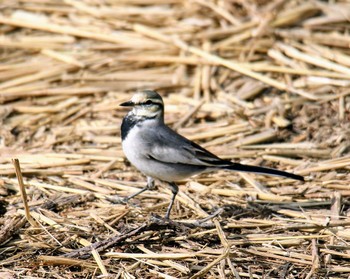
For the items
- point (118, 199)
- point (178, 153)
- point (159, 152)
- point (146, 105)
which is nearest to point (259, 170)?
point (178, 153)

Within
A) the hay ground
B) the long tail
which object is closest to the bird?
the long tail

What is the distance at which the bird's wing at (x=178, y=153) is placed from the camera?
606 centimetres

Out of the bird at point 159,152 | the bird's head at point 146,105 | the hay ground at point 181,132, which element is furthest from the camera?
the bird's head at point 146,105

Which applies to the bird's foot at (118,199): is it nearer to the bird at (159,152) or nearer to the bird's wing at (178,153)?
the bird at (159,152)

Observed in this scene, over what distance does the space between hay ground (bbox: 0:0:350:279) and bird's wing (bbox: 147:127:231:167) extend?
38 cm

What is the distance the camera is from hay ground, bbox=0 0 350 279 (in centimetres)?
536

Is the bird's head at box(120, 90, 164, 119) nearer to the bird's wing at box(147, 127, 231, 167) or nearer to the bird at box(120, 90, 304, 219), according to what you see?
the bird at box(120, 90, 304, 219)

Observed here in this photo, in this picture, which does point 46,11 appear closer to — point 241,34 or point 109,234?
point 241,34

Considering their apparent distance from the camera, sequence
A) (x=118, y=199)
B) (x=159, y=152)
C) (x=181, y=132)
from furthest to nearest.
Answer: (x=181, y=132), (x=118, y=199), (x=159, y=152)

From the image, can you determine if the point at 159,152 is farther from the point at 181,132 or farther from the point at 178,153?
the point at 181,132

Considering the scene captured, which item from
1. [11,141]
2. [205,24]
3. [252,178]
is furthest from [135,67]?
[252,178]

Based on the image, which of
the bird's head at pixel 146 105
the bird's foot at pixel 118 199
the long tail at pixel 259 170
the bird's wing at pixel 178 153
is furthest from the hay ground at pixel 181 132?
the bird's head at pixel 146 105

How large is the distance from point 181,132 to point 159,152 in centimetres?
139

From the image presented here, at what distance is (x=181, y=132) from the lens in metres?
7.43
